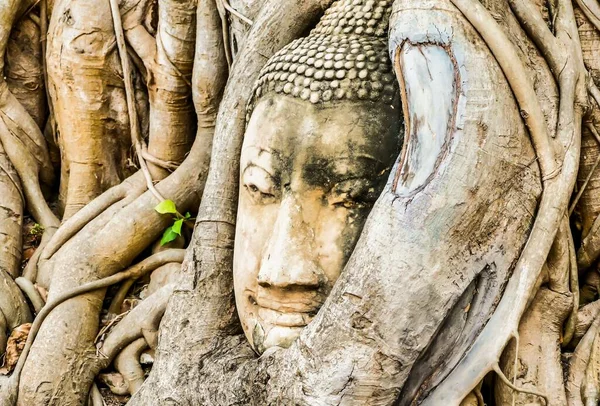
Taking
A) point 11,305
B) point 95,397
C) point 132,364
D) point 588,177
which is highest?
point 588,177

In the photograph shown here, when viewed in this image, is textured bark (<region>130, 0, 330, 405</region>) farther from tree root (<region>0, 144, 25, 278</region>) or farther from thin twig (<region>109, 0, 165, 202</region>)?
tree root (<region>0, 144, 25, 278</region>)

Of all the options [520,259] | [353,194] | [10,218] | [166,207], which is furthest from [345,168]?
[10,218]

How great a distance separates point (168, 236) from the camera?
3109 mm

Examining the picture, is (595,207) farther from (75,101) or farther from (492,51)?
(75,101)

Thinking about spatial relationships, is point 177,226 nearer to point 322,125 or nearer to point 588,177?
point 322,125

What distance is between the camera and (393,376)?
6.05 feet

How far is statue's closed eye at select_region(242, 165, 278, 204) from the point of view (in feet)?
7.07

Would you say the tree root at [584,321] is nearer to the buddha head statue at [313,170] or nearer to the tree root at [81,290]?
the buddha head statue at [313,170]

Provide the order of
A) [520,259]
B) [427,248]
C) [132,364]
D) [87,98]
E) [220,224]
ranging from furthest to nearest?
[87,98] → [132,364] → [220,224] → [520,259] → [427,248]

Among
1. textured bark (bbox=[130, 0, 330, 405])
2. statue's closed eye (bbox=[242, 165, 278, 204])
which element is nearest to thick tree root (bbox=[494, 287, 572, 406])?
statue's closed eye (bbox=[242, 165, 278, 204])

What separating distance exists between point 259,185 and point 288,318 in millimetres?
342

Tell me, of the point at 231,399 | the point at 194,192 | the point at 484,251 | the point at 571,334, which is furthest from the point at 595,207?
the point at 194,192

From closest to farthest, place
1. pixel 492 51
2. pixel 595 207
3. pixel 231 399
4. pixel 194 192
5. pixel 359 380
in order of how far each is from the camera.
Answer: pixel 359 380
pixel 492 51
pixel 231 399
pixel 595 207
pixel 194 192

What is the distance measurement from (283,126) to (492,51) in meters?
0.53
